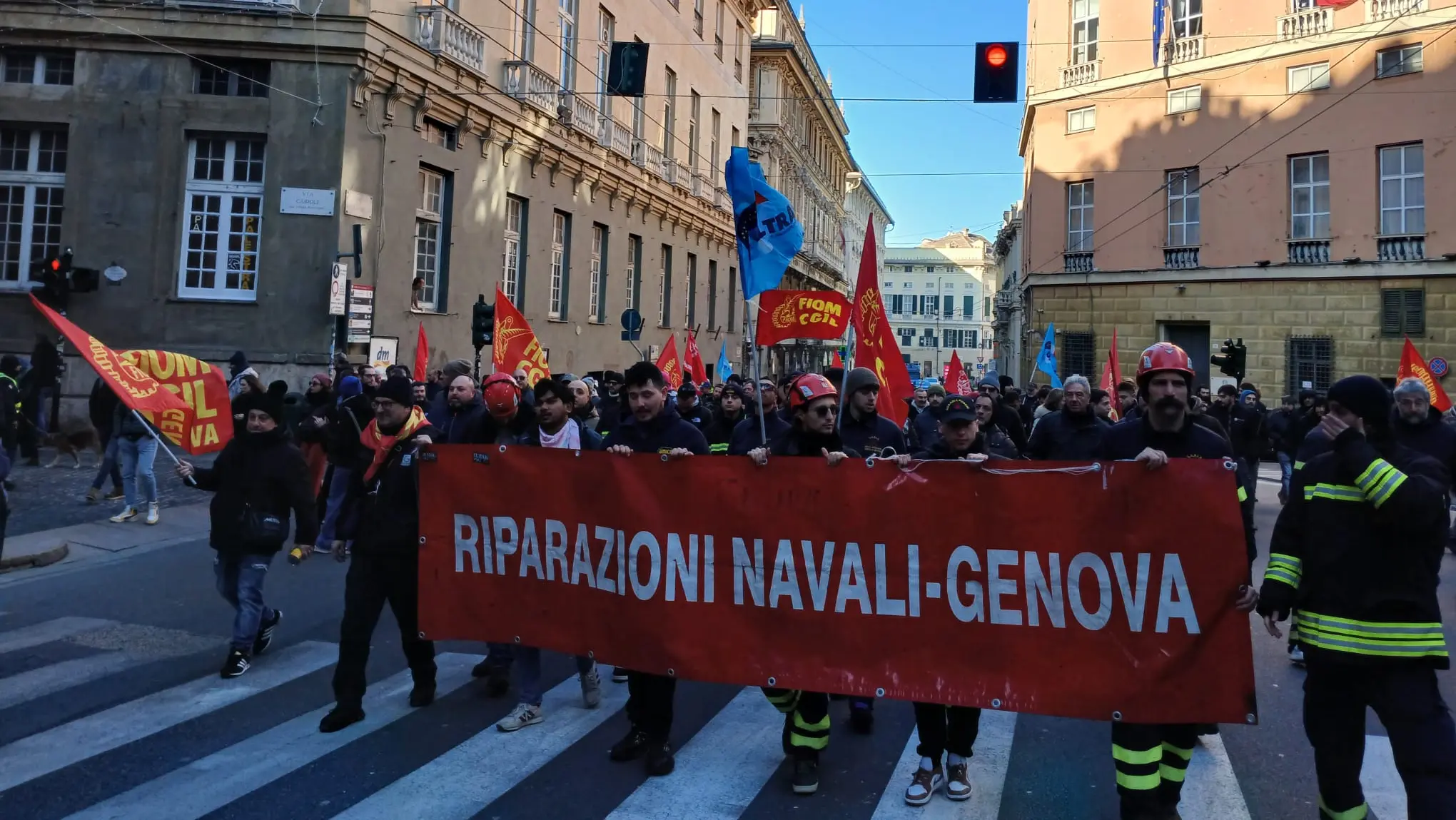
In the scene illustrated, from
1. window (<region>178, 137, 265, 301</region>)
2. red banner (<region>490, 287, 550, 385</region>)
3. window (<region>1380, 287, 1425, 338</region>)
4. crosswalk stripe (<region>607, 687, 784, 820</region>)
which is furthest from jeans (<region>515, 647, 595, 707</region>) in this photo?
window (<region>1380, 287, 1425, 338</region>)

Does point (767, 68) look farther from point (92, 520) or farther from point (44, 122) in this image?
point (92, 520)

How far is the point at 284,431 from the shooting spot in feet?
21.0

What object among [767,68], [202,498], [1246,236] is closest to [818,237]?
[767,68]

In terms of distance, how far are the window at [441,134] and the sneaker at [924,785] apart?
1714 centimetres

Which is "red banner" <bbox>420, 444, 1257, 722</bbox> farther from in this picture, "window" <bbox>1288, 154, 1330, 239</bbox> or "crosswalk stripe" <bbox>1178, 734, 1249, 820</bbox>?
"window" <bbox>1288, 154, 1330, 239</bbox>

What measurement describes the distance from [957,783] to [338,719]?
10.6 feet

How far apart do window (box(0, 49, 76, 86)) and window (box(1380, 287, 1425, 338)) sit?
29578mm

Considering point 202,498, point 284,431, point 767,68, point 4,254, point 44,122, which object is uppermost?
point 767,68

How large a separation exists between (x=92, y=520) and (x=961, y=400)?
34.5ft

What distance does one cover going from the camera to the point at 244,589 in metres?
6.16

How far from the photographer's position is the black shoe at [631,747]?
4840 mm

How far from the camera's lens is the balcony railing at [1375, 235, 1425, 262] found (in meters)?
24.7

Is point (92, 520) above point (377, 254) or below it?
below

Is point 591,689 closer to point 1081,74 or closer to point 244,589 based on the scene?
point 244,589
